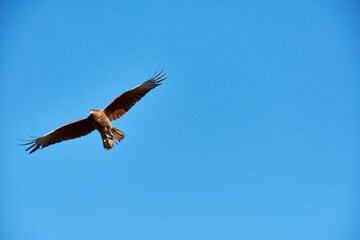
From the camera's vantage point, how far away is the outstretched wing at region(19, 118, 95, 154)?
13133mm

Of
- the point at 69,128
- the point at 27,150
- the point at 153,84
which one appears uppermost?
the point at 153,84

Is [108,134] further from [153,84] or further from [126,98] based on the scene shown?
[153,84]

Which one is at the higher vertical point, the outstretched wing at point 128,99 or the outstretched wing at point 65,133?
the outstretched wing at point 128,99

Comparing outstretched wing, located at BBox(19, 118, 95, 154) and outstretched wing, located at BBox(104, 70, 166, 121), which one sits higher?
outstretched wing, located at BBox(104, 70, 166, 121)

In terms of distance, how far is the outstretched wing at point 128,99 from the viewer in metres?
13.0

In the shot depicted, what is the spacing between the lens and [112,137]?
13.0 meters

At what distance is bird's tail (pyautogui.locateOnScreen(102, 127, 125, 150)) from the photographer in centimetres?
1292

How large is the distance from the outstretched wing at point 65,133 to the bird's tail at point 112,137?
826mm

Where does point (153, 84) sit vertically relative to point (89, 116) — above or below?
above

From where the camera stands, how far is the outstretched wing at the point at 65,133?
43.1 ft

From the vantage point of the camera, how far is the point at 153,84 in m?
13.1

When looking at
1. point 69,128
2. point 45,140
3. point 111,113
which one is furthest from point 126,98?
point 45,140

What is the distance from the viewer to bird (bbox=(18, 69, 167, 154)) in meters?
12.8

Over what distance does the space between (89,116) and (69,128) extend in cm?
105
